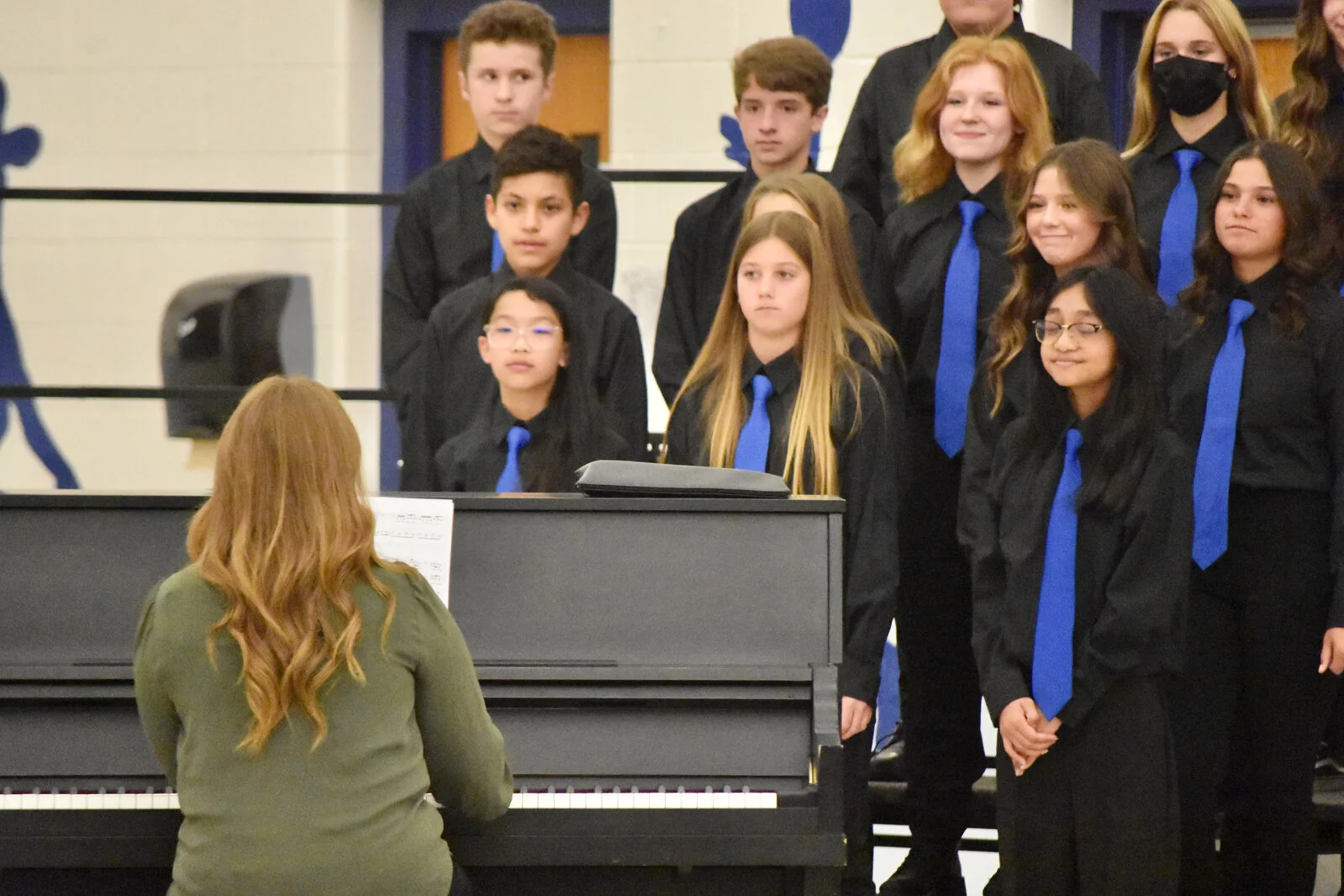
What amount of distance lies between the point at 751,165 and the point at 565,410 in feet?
3.31

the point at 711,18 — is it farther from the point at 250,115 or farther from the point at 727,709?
the point at 727,709

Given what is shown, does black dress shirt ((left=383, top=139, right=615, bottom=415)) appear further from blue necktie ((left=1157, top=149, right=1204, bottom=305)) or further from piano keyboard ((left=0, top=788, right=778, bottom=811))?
piano keyboard ((left=0, top=788, right=778, bottom=811))

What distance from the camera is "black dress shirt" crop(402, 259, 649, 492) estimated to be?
3.86 m

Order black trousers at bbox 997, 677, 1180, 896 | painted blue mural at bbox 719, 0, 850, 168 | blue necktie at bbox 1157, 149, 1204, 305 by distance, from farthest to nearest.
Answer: painted blue mural at bbox 719, 0, 850, 168 → blue necktie at bbox 1157, 149, 1204, 305 → black trousers at bbox 997, 677, 1180, 896

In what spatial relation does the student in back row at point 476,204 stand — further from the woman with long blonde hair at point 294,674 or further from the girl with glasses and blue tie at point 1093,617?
the woman with long blonde hair at point 294,674

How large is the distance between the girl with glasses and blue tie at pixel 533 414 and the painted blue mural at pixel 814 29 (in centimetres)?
200

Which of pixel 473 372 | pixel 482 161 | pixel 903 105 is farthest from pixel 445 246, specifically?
pixel 903 105

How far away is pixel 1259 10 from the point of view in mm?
5410

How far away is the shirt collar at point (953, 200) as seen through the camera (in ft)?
12.6

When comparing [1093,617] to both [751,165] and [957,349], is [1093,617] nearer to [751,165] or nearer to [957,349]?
[957,349]

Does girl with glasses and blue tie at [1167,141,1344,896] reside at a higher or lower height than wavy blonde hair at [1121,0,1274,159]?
lower

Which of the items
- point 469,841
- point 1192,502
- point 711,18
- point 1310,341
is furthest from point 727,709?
point 711,18

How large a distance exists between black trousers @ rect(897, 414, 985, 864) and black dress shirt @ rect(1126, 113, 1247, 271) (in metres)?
0.63

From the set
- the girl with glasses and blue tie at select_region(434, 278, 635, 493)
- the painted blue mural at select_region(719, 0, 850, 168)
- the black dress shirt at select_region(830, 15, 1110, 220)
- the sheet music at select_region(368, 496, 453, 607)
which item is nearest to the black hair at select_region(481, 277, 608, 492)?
the girl with glasses and blue tie at select_region(434, 278, 635, 493)
